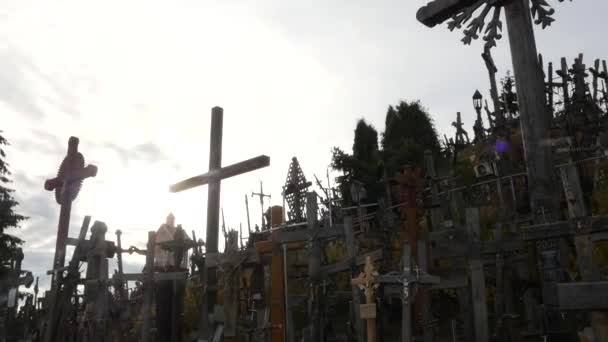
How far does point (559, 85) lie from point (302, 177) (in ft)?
60.5

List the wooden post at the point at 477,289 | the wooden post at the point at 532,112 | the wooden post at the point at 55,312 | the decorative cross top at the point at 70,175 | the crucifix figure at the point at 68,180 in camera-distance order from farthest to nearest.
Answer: the decorative cross top at the point at 70,175, the crucifix figure at the point at 68,180, the wooden post at the point at 55,312, the wooden post at the point at 477,289, the wooden post at the point at 532,112

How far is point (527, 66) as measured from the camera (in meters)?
6.62

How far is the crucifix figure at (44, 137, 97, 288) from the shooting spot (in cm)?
1198

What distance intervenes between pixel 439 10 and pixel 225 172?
5.71m

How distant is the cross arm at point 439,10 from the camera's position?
23.6 feet

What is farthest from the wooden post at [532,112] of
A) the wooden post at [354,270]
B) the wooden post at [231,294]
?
the wooden post at [231,294]

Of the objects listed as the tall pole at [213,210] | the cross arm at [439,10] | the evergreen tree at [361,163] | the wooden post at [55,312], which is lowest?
the wooden post at [55,312]

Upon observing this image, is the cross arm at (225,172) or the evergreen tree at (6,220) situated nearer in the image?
the cross arm at (225,172)

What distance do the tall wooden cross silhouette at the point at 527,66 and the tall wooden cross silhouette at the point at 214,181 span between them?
4754 mm

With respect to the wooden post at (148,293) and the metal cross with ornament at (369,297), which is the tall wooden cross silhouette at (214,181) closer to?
the wooden post at (148,293)

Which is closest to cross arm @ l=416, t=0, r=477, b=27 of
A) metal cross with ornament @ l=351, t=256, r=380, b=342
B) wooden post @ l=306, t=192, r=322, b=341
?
metal cross with ornament @ l=351, t=256, r=380, b=342

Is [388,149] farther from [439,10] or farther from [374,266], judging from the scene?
[439,10]

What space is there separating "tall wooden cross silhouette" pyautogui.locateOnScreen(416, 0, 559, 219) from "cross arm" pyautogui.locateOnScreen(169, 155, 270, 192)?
4.54 meters

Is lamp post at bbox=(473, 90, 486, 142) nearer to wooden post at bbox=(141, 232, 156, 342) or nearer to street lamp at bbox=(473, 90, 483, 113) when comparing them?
street lamp at bbox=(473, 90, 483, 113)
